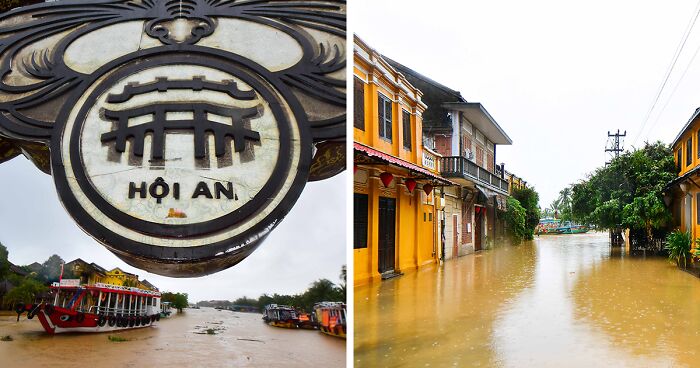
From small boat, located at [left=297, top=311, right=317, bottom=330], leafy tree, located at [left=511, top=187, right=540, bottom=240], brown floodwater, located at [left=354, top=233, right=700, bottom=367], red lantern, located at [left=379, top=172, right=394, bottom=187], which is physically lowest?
small boat, located at [left=297, top=311, right=317, bottom=330]

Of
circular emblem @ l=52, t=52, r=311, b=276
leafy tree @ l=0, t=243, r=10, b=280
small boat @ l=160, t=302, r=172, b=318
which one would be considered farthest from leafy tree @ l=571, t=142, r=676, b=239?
leafy tree @ l=0, t=243, r=10, b=280

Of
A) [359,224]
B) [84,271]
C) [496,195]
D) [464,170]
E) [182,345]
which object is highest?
[464,170]

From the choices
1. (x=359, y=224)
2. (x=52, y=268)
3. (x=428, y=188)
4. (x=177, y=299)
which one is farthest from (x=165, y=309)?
(x=428, y=188)

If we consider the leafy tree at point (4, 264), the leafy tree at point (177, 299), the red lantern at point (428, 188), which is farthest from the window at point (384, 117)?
the leafy tree at point (4, 264)

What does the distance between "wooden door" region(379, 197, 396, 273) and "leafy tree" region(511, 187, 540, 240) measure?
56 cm

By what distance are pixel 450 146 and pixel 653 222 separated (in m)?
0.92

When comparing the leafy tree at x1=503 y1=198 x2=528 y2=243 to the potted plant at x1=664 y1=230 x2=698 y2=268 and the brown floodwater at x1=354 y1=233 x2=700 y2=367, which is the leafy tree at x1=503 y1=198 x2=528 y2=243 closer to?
the brown floodwater at x1=354 y1=233 x2=700 y2=367

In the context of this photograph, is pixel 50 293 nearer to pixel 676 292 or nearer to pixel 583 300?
pixel 583 300

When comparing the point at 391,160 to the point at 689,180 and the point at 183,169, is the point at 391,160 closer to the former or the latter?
the point at 183,169

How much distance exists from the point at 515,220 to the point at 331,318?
108 centimetres

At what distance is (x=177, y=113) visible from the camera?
2254mm

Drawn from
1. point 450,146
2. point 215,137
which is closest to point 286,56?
point 215,137

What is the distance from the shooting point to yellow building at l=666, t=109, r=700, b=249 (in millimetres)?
1970

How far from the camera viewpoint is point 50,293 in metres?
2.63
